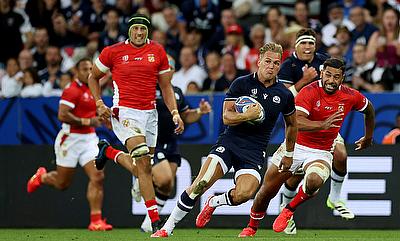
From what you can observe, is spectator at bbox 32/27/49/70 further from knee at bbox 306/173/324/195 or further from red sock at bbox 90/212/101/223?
knee at bbox 306/173/324/195

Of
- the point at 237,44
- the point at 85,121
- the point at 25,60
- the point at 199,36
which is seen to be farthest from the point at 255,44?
the point at 85,121

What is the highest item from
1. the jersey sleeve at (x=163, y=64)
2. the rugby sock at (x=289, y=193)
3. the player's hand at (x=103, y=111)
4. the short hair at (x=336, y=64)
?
the short hair at (x=336, y=64)

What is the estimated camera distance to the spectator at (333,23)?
66.7ft

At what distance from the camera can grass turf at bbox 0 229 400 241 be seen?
44.9 feet

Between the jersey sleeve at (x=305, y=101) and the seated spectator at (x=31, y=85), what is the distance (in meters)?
7.43

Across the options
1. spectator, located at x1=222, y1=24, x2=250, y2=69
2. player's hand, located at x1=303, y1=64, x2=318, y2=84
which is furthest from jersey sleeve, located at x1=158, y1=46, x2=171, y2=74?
spectator, located at x1=222, y1=24, x2=250, y2=69

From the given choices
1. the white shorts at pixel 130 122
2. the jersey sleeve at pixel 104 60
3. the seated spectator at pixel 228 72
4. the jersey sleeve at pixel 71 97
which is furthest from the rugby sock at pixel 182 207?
the seated spectator at pixel 228 72

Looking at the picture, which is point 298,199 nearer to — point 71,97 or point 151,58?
point 151,58

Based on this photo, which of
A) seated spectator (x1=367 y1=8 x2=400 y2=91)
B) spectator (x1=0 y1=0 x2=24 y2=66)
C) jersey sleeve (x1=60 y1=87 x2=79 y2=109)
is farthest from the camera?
spectator (x1=0 y1=0 x2=24 y2=66)

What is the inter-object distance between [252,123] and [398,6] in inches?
334

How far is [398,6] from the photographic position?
2044 cm

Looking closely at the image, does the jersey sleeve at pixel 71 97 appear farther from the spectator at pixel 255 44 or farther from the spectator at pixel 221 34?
the spectator at pixel 221 34

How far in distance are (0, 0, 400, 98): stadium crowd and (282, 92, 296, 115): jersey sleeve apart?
204 inches

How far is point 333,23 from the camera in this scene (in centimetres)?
2064
